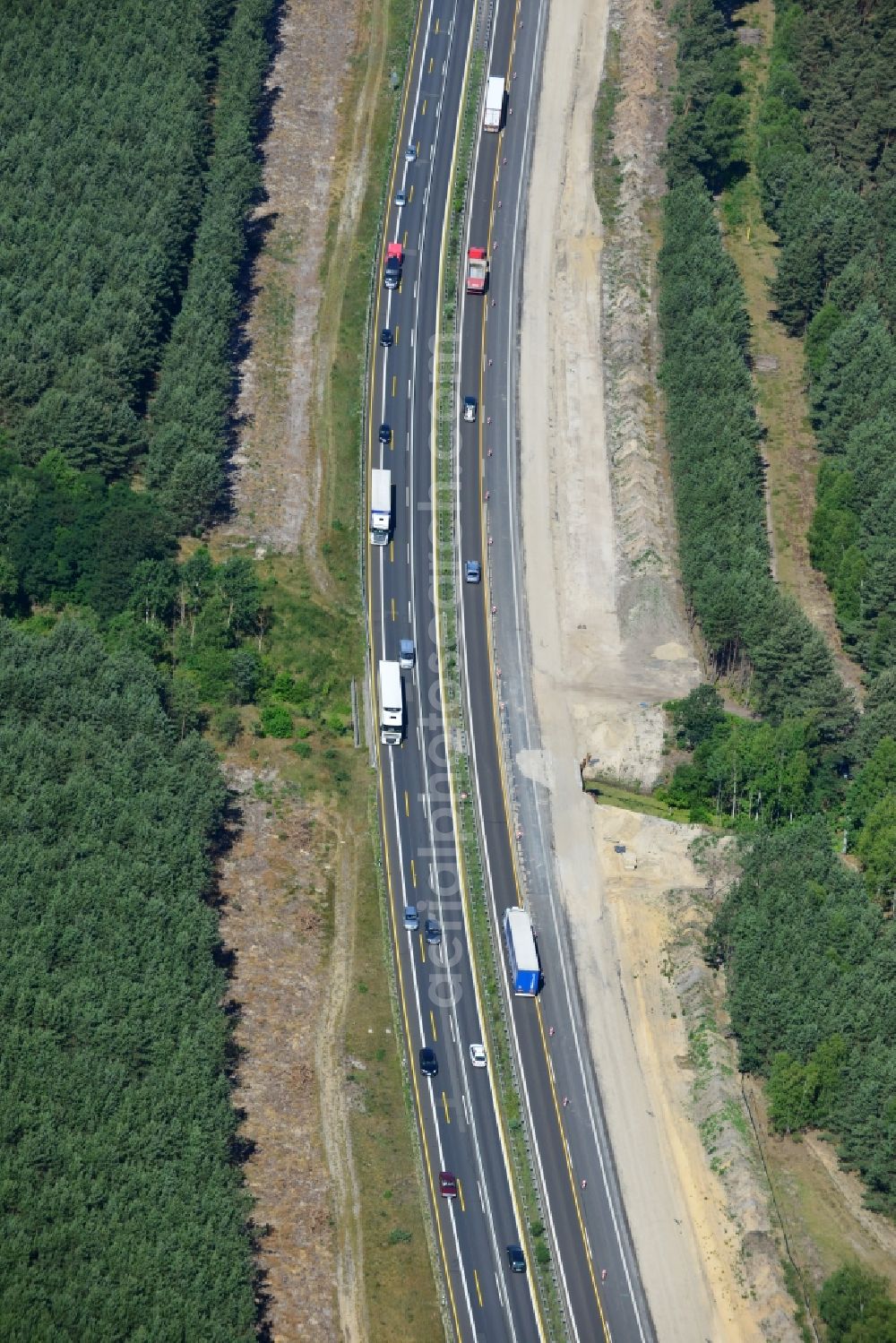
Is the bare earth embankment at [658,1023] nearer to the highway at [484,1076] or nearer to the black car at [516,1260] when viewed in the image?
the highway at [484,1076]

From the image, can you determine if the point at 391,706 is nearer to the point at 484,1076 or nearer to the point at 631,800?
the point at 631,800

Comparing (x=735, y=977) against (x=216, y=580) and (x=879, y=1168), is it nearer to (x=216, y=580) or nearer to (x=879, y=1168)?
(x=879, y=1168)

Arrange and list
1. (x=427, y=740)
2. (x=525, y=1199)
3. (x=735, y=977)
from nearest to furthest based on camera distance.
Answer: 1. (x=525, y=1199)
2. (x=735, y=977)
3. (x=427, y=740)

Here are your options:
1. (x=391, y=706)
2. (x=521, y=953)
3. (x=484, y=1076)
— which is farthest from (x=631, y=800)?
(x=484, y=1076)

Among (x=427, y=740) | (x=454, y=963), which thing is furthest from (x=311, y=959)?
(x=427, y=740)

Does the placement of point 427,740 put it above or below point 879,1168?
above

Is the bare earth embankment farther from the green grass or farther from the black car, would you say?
the black car

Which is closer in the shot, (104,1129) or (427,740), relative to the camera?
(104,1129)
